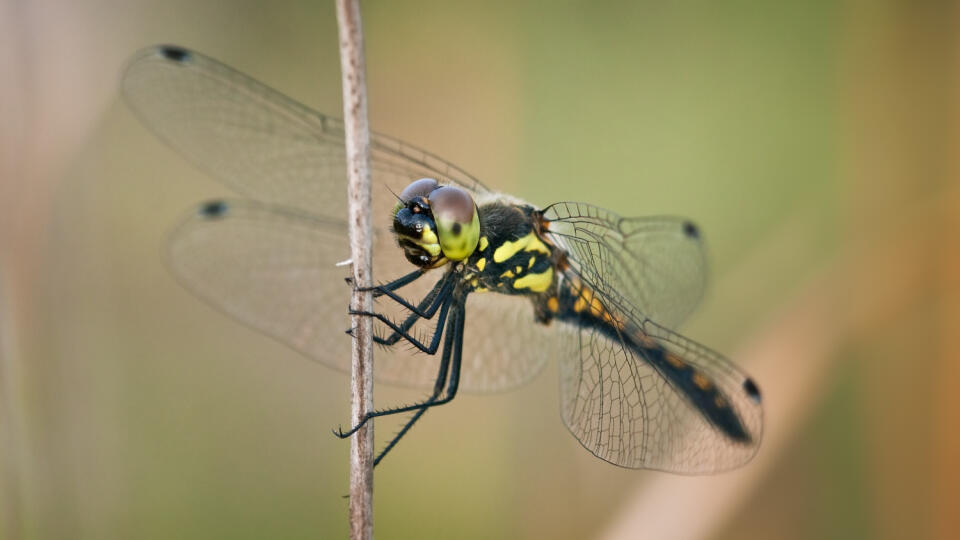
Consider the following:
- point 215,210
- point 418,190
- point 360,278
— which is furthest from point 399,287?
point 215,210

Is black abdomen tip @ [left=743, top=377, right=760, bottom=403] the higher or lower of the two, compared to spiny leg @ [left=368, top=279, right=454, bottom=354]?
lower

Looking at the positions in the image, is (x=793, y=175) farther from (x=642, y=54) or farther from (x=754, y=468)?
(x=754, y=468)

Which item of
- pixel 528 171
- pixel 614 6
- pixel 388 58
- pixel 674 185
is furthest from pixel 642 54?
pixel 388 58

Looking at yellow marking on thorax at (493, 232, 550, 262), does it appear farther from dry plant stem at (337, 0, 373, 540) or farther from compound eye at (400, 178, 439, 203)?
dry plant stem at (337, 0, 373, 540)

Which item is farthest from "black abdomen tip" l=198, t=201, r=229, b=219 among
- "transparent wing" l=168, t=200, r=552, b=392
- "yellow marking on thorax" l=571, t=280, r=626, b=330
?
"yellow marking on thorax" l=571, t=280, r=626, b=330

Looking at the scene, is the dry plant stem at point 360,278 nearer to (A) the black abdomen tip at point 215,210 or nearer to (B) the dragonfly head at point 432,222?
(B) the dragonfly head at point 432,222

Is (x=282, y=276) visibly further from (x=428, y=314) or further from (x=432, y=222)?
(x=432, y=222)
